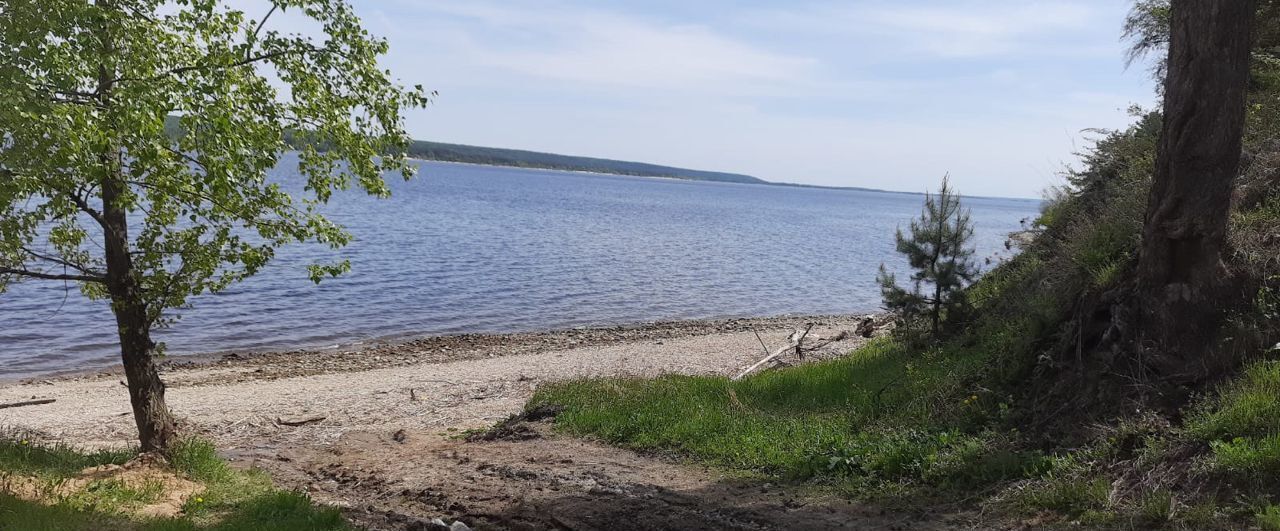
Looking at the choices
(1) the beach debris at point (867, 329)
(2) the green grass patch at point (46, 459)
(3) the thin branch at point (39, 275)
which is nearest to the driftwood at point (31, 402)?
(2) the green grass patch at point (46, 459)

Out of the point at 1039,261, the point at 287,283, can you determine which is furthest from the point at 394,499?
the point at 287,283

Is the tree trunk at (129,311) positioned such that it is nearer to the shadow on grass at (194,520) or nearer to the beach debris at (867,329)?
the shadow on grass at (194,520)

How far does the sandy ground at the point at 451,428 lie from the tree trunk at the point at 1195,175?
3454 mm

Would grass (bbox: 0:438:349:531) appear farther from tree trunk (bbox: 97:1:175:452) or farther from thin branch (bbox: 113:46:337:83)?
thin branch (bbox: 113:46:337:83)

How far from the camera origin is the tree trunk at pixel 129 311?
6.97 metres

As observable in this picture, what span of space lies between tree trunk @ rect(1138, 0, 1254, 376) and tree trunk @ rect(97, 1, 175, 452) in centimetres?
949

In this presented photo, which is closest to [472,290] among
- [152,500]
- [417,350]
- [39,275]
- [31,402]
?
[417,350]

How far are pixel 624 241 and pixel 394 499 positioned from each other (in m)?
49.5

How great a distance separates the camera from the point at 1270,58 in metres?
12.0

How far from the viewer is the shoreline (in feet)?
64.0

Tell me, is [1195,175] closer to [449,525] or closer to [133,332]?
[449,525]

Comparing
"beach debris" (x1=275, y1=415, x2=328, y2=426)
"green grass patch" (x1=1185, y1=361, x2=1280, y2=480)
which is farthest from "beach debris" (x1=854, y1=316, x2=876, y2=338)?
"green grass patch" (x1=1185, y1=361, x2=1280, y2=480)

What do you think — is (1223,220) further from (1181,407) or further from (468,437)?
(468,437)

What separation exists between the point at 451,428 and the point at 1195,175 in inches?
397
